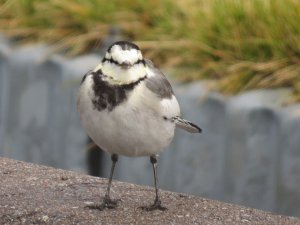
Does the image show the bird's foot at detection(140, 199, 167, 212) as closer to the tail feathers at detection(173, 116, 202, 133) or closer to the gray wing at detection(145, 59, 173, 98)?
the tail feathers at detection(173, 116, 202, 133)

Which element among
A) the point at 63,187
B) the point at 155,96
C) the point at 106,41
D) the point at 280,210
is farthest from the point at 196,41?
the point at 155,96

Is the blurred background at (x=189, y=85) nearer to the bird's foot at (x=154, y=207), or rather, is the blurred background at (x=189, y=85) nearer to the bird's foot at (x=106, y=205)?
the bird's foot at (x=154, y=207)

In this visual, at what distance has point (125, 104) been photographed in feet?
15.9

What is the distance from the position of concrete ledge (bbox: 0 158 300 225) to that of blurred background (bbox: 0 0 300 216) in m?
1.23

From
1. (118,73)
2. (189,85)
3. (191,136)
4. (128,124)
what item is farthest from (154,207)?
(189,85)

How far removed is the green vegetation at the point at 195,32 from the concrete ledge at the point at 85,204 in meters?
1.26

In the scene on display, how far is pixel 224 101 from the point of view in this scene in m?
7.11

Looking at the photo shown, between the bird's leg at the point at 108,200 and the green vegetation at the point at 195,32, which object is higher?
the green vegetation at the point at 195,32

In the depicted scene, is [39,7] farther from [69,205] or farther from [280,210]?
[69,205]

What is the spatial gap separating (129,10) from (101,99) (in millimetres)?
3445

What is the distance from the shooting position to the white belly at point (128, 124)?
4.86m

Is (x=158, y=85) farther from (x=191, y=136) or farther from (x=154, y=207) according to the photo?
(x=191, y=136)

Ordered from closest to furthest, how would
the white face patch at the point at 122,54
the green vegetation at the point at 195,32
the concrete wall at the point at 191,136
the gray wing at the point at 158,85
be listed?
the white face patch at the point at 122,54 < the gray wing at the point at 158,85 < the concrete wall at the point at 191,136 < the green vegetation at the point at 195,32

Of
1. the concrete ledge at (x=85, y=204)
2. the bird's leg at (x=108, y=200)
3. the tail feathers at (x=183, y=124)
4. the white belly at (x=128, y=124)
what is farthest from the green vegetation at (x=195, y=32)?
the white belly at (x=128, y=124)
